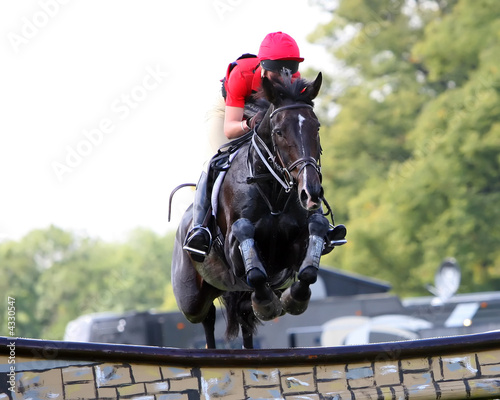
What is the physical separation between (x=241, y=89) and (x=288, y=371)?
2319 mm

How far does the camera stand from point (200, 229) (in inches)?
269

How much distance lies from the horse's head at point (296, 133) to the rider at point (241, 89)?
309 millimetres

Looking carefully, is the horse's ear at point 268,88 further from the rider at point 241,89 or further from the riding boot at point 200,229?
the riding boot at point 200,229

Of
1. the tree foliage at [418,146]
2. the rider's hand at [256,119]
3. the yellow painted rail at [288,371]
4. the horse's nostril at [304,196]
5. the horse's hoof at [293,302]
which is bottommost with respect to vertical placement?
the yellow painted rail at [288,371]

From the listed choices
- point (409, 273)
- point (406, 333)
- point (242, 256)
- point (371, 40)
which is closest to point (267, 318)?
point (242, 256)

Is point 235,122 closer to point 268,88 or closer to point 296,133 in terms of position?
point 268,88

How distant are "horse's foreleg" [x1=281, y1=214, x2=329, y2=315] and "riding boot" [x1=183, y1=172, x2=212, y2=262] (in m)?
0.82

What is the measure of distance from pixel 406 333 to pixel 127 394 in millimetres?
10334

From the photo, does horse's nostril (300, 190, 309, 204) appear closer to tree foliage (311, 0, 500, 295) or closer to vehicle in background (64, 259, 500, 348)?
vehicle in background (64, 259, 500, 348)

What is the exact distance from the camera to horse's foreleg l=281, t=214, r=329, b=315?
20.1ft

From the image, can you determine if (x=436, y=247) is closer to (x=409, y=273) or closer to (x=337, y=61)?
(x=409, y=273)

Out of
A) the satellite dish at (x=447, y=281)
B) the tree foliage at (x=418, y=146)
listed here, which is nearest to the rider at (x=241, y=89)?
the satellite dish at (x=447, y=281)

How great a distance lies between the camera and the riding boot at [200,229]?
22.3ft

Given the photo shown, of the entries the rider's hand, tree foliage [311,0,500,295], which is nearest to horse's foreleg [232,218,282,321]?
the rider's hand
